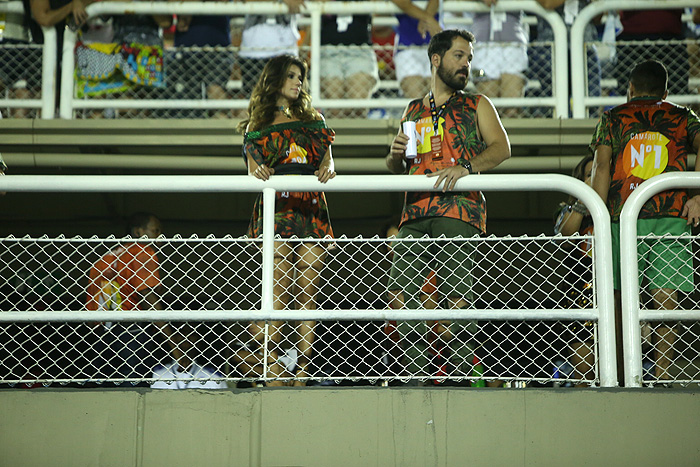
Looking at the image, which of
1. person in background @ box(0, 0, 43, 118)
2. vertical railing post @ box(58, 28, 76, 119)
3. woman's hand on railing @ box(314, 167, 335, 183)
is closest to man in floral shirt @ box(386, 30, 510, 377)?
woman's hand on railing @ box(314, 167, 335, 183)

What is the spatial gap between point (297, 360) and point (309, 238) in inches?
21.9

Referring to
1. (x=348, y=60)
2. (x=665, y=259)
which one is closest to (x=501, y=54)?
(x=348, y=60)

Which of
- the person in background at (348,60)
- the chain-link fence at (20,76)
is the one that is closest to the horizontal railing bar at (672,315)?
the person in background at (348,60)

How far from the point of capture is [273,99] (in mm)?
4230

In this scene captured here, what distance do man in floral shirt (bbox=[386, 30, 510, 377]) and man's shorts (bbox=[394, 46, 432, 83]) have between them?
1903 mm

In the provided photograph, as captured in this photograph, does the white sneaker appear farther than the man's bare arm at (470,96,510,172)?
No

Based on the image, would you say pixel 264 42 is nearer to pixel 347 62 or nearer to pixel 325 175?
pixel 347 62

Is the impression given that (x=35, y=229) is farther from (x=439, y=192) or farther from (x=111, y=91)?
(x=439, y=192)

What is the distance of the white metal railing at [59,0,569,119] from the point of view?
5.71 meters

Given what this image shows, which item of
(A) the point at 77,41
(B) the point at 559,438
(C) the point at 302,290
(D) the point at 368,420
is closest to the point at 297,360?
(C) the point at 302,290

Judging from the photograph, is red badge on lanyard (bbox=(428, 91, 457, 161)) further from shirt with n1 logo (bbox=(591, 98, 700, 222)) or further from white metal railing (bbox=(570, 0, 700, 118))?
white metal railing (bbox=(570, 0, 700, 118))

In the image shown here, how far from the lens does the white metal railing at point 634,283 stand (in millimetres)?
3436

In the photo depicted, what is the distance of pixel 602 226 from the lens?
11.6 feet

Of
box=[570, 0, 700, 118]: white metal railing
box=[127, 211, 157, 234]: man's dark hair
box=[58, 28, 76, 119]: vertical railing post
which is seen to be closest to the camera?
box=[127, 211, 157, 234]: man's dark hair
